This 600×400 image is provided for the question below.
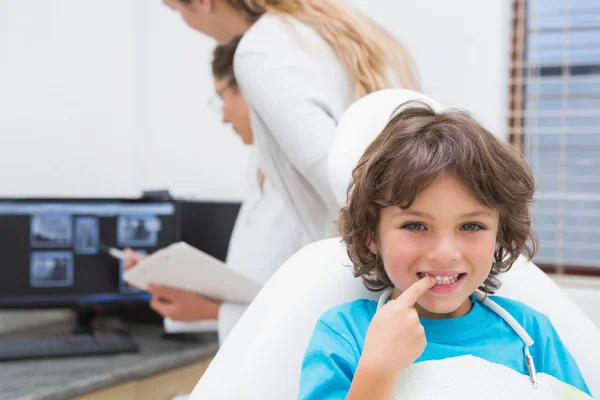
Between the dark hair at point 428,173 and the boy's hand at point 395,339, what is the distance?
13 cm

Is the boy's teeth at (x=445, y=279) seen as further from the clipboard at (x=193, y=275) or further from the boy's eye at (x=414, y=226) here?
the clipboard at (x=193, y=275)

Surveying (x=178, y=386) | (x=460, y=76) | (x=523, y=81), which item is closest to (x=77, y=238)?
(x=178, y=386)

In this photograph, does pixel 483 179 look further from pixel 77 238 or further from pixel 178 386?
pixel 77 238

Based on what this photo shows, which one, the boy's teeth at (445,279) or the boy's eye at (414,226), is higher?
the boy's eye at (414,226)

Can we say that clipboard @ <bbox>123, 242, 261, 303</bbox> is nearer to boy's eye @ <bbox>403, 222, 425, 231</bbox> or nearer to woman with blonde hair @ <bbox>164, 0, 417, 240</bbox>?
woman with blonde hair @ <bbox>164, 0, 417, 240</bbox>

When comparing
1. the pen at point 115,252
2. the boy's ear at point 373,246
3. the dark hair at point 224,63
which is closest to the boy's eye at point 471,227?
the boy's ear at point 373,246

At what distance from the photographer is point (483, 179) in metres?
0.94

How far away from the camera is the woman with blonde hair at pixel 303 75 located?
A: 134cm

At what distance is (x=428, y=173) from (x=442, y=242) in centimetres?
9

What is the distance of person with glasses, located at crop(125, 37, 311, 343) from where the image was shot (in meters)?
1.64

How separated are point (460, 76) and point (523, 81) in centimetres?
20

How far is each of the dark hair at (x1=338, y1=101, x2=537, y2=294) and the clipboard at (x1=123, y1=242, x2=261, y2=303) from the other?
53cm

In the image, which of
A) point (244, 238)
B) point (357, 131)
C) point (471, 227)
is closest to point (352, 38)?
point (357, 131)

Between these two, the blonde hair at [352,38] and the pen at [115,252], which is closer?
the blonde hair at [352,38]
